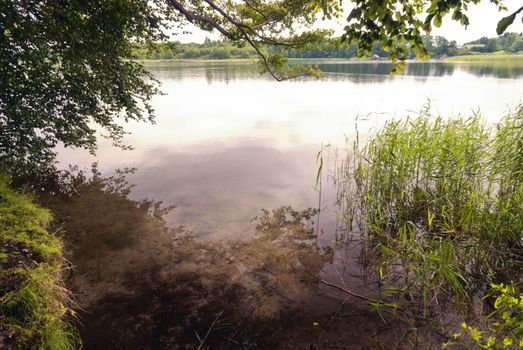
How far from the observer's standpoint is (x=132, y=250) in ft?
18.3

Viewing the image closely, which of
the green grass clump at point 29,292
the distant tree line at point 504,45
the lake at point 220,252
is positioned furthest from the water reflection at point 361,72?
the distant tree line at point 504,45

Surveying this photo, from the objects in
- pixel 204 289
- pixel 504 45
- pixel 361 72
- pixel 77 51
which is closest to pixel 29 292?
pixel 204 289

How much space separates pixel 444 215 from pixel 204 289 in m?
4.20

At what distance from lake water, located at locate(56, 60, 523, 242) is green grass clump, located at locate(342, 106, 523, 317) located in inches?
46.1

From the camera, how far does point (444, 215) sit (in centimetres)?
A: 527

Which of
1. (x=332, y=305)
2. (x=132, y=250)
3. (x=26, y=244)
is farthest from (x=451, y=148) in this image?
(x=26, y=244)

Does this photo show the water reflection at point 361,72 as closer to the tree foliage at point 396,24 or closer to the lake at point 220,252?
the lake at point 220,252

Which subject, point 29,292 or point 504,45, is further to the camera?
point 504,45

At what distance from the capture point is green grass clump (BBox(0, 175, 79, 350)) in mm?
2885

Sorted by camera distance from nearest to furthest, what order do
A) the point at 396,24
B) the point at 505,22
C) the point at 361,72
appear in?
the point at 505,22 → the point at 396,24 → the point at 361,72

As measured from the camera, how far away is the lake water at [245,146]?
292 inches

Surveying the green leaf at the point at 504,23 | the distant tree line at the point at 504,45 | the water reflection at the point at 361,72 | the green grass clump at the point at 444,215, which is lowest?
the green grass clump at the point at 444,215

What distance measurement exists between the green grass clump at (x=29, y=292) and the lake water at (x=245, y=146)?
2.69 m

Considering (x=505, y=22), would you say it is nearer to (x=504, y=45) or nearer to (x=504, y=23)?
(x=504, y=23)
